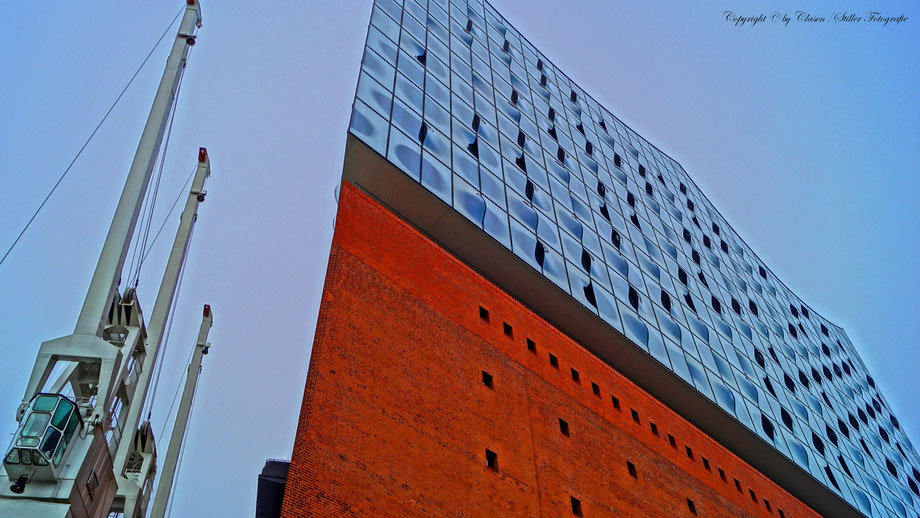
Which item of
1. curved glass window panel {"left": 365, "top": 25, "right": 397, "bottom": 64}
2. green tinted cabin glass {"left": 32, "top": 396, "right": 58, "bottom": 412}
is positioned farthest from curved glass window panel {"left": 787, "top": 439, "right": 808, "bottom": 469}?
green tinted cabin glass {"left": 32, "top": 396, "right": 58, "bottom": 412}

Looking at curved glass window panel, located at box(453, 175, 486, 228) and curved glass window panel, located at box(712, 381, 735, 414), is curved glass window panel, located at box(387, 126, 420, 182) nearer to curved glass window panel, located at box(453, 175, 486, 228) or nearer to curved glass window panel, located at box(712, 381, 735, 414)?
curved glass window panel, located at box(453, 175, 486, 228)

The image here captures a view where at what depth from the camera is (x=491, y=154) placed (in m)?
21.3

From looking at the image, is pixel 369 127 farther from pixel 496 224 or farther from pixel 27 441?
pixel 27 441

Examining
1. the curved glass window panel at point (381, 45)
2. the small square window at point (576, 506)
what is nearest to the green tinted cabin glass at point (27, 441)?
the small square window at point (576, 506)

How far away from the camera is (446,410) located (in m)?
13.6

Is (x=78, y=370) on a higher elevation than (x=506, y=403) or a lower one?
lower

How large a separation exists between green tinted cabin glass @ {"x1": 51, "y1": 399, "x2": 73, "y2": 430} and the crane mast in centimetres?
1

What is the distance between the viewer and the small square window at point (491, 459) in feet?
44.7

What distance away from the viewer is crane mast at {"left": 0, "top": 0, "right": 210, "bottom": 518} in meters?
9.33

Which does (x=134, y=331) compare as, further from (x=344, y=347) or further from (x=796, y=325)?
(x=796, y=325)

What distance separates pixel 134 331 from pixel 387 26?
11381 mm

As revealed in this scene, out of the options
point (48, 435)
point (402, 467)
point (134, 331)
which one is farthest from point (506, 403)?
point (48, 435)

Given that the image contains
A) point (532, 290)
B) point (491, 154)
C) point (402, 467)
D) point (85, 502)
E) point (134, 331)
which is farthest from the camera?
point (491, 154)

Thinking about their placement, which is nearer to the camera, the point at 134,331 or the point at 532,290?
the point at 134,331
